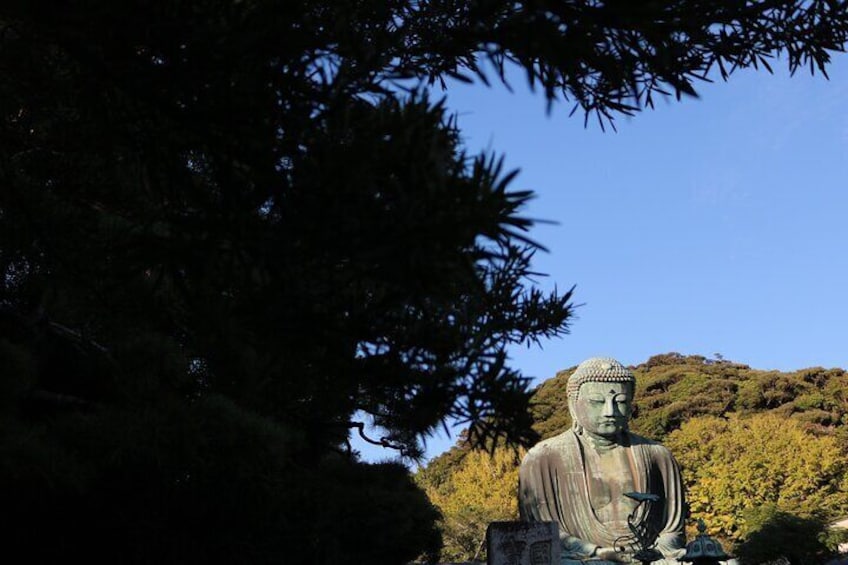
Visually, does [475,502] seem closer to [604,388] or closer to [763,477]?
[763,477]

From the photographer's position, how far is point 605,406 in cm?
931

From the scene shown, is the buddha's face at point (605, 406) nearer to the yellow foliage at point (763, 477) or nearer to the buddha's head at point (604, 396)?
the buddha's head at point (604, 396)

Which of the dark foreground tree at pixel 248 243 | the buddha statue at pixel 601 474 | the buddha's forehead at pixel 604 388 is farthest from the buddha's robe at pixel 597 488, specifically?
the dark foreground tree at pixel 248 243

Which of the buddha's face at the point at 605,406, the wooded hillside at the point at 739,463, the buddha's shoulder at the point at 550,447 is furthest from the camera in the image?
the wooded hillside at the point at 739,463

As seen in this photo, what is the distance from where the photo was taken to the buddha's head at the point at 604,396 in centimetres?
929

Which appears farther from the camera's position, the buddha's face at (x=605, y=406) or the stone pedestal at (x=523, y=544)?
the buddha's face at (x=605, y=406)

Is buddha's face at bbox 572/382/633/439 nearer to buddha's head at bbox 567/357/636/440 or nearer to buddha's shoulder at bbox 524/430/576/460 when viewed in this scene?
buddha's head at bbox 567/357/636/440

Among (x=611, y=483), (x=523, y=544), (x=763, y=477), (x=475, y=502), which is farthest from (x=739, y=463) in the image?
(x=523, y=544)

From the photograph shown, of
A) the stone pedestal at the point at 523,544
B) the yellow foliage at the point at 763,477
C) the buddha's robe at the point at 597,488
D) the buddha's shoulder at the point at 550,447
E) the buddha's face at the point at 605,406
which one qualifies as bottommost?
the stone pedestal at the point at 523,544

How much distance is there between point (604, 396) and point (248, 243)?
22.9 ft

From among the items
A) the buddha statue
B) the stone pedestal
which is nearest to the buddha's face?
the buddha statue

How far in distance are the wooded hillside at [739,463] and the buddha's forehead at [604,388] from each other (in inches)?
208

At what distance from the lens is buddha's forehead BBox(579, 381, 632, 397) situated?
9297 mm

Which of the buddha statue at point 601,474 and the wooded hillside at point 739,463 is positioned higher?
the wooded hillside at point 739,463
